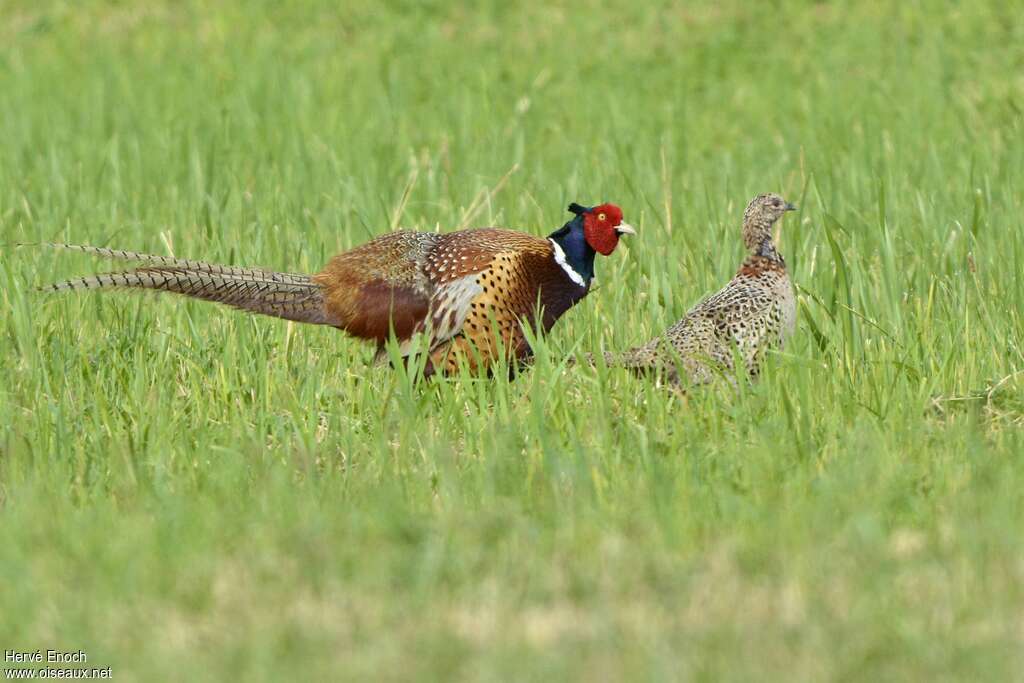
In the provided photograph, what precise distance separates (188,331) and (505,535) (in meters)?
2.89

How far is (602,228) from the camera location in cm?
651

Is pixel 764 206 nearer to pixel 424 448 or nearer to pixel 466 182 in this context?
pixel 424 448

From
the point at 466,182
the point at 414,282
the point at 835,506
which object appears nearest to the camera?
the point at 835,506

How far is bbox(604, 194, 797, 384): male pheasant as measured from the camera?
5.95m

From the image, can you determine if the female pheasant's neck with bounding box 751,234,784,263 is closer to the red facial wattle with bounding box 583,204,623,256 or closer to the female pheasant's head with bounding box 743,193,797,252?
the female pheasant's head with bounding box 743,193,797,252

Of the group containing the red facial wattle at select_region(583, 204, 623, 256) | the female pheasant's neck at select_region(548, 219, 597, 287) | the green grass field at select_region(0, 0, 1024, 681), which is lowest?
the green grass field at select_region(0, 0, 1024, 681)

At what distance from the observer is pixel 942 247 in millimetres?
7312

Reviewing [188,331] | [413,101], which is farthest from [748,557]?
[413,101]

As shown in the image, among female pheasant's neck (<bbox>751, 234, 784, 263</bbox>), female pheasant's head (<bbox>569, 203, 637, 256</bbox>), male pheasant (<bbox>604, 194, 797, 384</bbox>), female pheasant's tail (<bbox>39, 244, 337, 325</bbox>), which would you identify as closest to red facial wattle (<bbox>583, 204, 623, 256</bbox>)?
female pheasant's head (<bbox>569, 203, 637, 256</bbox>)

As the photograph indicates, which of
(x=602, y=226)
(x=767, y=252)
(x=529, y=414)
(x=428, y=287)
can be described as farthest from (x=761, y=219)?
(x=529, y=414)

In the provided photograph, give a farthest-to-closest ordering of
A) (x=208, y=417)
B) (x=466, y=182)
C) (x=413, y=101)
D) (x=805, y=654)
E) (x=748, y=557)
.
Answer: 1. (x=413, y=101)
2. (x=466, y=182)
3. (x=208, y=417)
4. (x=748, y=557)
5. (x=805, y=654)

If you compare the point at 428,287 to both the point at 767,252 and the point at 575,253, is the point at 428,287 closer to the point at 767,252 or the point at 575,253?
the point at 575,253

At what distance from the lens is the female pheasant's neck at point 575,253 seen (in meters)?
6.47

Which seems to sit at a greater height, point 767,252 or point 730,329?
point 767,252
